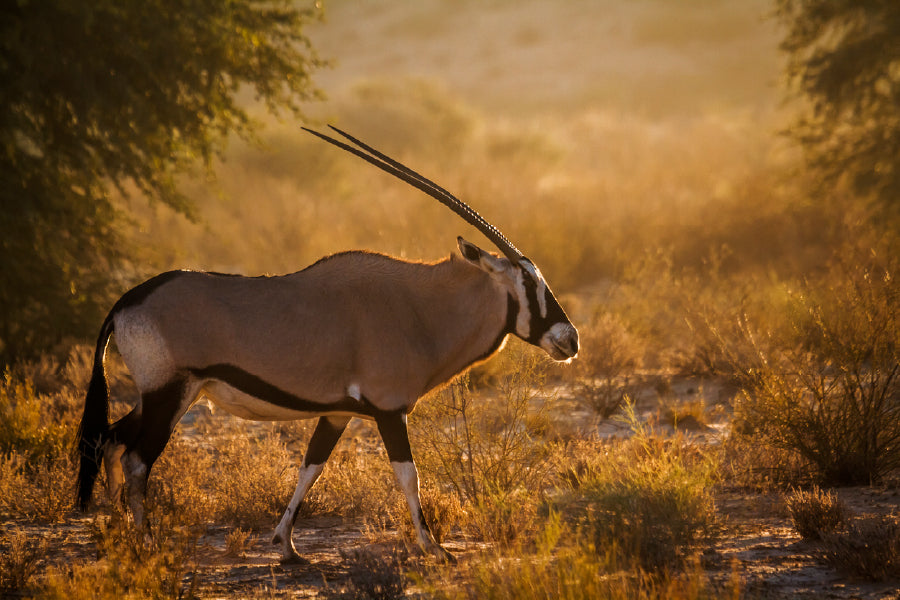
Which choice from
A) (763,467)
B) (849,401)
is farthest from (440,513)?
(849,401)

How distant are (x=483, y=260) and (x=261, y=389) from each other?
4.99ft

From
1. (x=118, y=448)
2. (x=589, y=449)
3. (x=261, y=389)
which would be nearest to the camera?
(x=261, y=389)

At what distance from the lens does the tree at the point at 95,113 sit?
1035cm

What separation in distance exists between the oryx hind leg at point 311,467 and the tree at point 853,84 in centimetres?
1129

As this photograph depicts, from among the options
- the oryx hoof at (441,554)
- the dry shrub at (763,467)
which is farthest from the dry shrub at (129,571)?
the dry shrub at (763,467)

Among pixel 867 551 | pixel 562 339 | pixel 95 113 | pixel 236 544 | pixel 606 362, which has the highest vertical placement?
pixel 95 113

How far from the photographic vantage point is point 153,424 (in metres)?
5.22

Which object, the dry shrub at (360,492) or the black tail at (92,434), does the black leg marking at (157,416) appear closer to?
the black tail at (92,434)

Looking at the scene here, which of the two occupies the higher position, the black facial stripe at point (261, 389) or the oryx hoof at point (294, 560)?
the black facial stripe at point (261, 389)

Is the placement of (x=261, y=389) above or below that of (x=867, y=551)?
above

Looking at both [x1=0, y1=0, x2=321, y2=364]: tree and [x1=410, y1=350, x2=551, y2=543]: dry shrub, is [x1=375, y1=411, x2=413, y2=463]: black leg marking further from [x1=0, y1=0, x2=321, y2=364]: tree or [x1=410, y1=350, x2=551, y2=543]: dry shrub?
[x1=0, y1=0, x2=321, y2=364]: tree

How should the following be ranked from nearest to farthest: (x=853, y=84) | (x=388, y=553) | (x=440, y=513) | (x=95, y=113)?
(x=388, y=553) < (x=440, y=513) < (x=95, y=113) < (x=853, y=84)

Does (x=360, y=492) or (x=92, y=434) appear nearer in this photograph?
(x=92, y=434)

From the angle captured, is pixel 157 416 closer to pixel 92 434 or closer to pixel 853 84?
pixel 92 434
